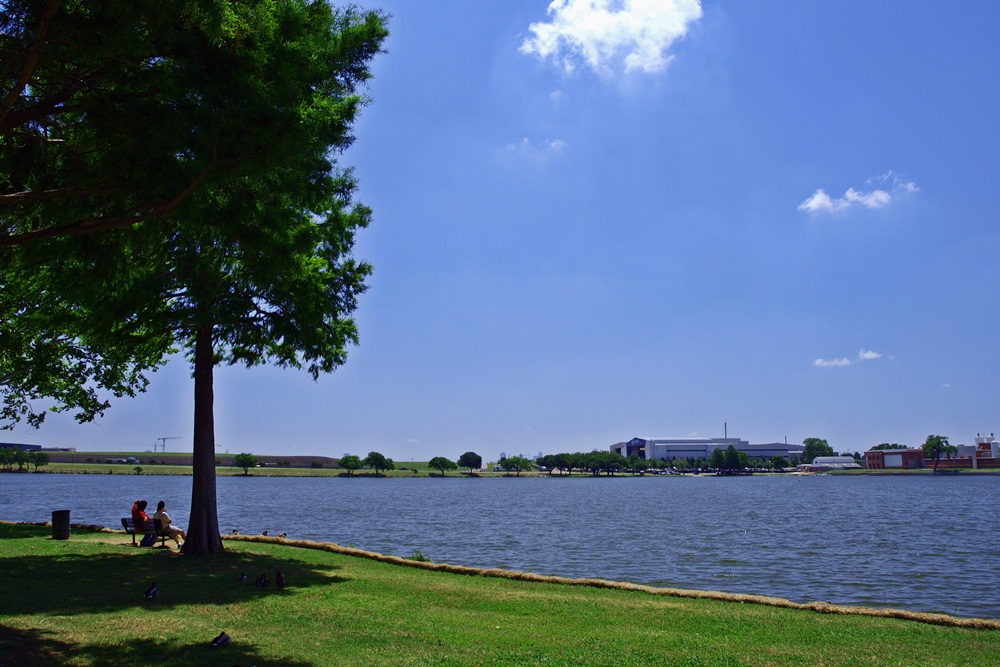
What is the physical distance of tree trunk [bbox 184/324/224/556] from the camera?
734 inches

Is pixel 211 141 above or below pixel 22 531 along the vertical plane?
above

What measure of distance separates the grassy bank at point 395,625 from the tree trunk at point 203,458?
72.4 inches

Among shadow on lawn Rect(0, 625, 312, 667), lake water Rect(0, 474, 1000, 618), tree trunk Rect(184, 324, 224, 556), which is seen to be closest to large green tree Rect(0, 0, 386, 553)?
tree trunk Rect(184, 324, 224, 556)

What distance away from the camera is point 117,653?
8.42 meters

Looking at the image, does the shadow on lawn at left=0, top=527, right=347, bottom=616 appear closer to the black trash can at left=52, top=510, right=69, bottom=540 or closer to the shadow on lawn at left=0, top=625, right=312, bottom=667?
the shadow on lawn at left=0, top=625, right=312, bottom=667

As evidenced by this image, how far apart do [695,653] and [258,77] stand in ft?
31.4

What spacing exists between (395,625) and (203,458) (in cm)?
1058

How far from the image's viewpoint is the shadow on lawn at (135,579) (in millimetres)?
11469

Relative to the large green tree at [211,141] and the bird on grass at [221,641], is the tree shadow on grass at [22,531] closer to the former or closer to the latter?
the large green tree at [211,141]

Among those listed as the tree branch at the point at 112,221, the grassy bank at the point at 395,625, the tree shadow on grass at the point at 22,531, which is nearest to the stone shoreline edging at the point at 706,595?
the grassy bank at the point at 395,625

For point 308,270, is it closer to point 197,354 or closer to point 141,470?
point 197,354

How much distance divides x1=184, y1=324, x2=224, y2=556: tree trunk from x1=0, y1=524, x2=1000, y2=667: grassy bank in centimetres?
184

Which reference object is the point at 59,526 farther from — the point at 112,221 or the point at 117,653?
the point at 112,221

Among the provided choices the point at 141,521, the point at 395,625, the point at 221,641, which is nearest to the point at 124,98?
the point at 221,641
